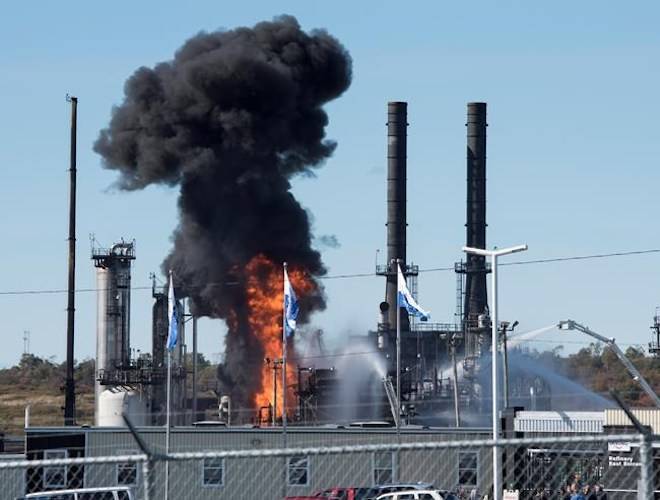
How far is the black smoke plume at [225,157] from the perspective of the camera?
8319cm

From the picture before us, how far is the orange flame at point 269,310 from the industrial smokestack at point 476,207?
40.3 ft

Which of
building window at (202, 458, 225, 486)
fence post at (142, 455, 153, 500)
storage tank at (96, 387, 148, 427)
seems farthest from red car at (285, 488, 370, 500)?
storage tank at (96, 387, 148, 427)

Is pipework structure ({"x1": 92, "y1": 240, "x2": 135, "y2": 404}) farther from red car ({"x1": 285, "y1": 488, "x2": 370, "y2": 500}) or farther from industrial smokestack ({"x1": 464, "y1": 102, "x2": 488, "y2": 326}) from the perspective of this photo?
red car ({"x1": 285, "y1": 488, "x2": 370, "y2": 500})

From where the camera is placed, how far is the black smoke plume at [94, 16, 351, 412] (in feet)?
273

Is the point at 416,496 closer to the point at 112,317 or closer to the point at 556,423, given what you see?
the point at 556,423

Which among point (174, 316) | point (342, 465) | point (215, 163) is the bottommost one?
point (342, 465)

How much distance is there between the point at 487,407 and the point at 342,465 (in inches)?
1494

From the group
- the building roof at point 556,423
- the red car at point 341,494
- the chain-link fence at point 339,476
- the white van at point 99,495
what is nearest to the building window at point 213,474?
the chain-link fence at point 339,476

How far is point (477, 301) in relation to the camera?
293 ft

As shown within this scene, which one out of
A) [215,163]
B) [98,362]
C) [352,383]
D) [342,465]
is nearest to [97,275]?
[98,362]

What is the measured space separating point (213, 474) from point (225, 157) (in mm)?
42865

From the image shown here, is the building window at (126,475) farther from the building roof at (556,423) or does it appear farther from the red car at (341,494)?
the building roof at (556,423)

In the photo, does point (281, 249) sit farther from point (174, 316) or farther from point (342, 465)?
point (342, 465)

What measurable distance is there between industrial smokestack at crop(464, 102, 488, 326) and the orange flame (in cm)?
1228
